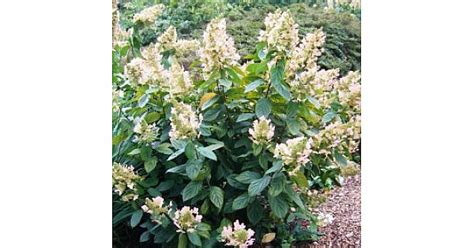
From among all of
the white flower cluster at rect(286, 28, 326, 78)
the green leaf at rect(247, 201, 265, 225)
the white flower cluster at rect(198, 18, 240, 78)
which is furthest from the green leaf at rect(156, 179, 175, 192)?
the white flower cluster at rect(286, 28, 326, 78)

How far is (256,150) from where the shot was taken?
1.43m

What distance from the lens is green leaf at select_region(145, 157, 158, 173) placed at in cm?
151

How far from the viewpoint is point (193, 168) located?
1.45 meters

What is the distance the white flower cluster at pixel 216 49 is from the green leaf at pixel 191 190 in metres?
0.29

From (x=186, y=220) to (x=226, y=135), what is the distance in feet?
0.96

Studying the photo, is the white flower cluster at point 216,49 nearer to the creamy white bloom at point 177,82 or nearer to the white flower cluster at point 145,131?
the creamy white bloom at point 177,82

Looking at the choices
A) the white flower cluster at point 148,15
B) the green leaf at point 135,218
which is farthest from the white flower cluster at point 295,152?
the white flower cluster at point 148,15

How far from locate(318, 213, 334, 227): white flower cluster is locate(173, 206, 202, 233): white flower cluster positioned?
1.37ft

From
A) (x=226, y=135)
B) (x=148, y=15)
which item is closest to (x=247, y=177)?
(x=226, y=135)

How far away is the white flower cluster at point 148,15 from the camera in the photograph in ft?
5.32

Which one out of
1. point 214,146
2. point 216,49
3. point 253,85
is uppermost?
point 216,49

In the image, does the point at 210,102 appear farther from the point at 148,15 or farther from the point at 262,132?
the point at 148,15

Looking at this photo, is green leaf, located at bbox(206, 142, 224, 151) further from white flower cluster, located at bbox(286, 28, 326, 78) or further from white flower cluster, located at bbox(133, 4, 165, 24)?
white flower cluster, located at bbox(133, 4, 165, 24)
